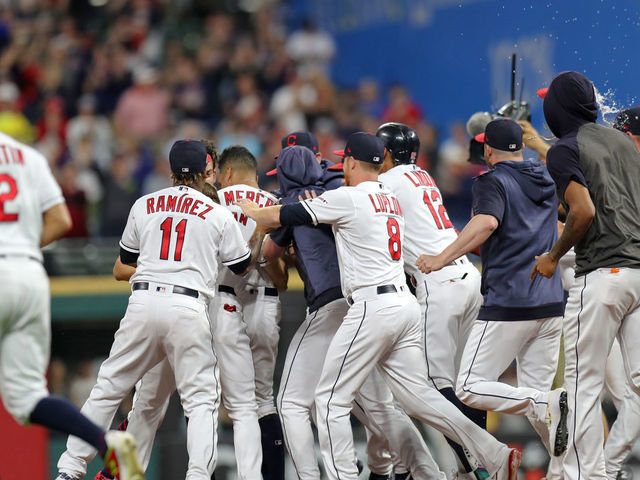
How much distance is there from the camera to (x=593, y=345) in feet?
18.1

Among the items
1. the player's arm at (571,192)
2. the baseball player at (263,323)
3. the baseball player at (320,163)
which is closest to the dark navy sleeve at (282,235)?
the baseball player at (263,323)

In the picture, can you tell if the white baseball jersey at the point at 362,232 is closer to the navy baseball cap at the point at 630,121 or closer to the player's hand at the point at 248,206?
the player's hand at the point at 248,206

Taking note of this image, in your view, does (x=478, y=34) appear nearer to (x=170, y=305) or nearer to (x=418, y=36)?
(x=418, y=36)

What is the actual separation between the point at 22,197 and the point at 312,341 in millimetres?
2306

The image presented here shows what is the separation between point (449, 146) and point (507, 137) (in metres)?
6.28

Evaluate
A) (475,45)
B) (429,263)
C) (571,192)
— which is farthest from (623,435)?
(475,45)

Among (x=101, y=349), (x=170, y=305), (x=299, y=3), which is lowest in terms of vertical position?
(x=101, y=349)

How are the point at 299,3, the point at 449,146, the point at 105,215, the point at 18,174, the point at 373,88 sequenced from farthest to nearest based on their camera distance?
the point at 299,3, the point at 373,88, the point at 449,146, the point at 105,215, the point at 18,174

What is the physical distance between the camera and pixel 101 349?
8.23 m

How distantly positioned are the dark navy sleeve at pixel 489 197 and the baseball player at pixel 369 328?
515 mm

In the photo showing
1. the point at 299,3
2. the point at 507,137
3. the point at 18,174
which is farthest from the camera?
the point at 299,3

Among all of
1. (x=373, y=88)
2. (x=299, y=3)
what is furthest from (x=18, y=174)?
(x=299, y=3)

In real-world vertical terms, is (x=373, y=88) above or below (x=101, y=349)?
above

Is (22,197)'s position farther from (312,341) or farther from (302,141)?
(302,141)
